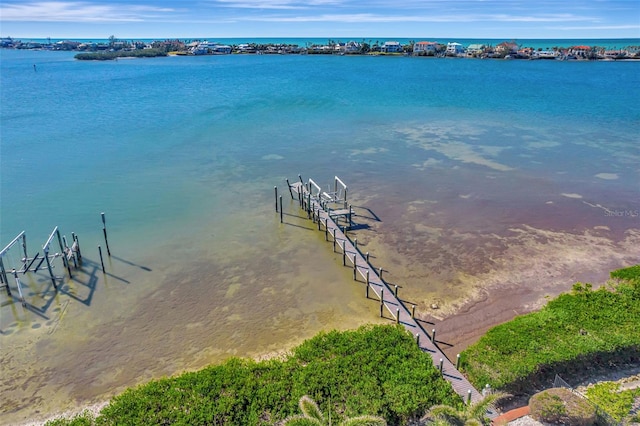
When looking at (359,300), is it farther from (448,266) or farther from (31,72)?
(31,72)

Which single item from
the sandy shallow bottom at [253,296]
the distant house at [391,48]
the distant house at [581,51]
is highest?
the distant house at [391,48]

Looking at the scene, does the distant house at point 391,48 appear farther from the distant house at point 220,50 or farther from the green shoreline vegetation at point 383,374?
the green shoreline vegetation at point 383,374

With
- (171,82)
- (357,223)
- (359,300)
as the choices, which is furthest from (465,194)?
(171,82)

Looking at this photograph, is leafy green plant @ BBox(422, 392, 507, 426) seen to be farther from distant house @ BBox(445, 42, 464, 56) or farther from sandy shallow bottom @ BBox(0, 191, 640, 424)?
distant house @ BBox(445, 42, 464, 56)

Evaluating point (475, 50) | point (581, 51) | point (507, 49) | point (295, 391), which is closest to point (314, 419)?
point (295, 391)

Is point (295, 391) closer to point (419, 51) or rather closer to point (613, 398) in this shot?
point (613, 398)

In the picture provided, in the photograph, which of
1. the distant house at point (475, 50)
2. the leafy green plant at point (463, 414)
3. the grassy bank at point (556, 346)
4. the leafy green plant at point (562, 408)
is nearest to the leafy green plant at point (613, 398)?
the leafy green plant at point (562, 408)

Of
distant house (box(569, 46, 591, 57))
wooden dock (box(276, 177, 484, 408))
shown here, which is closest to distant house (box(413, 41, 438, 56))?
distant house (box(569, 46, 591, 57))
